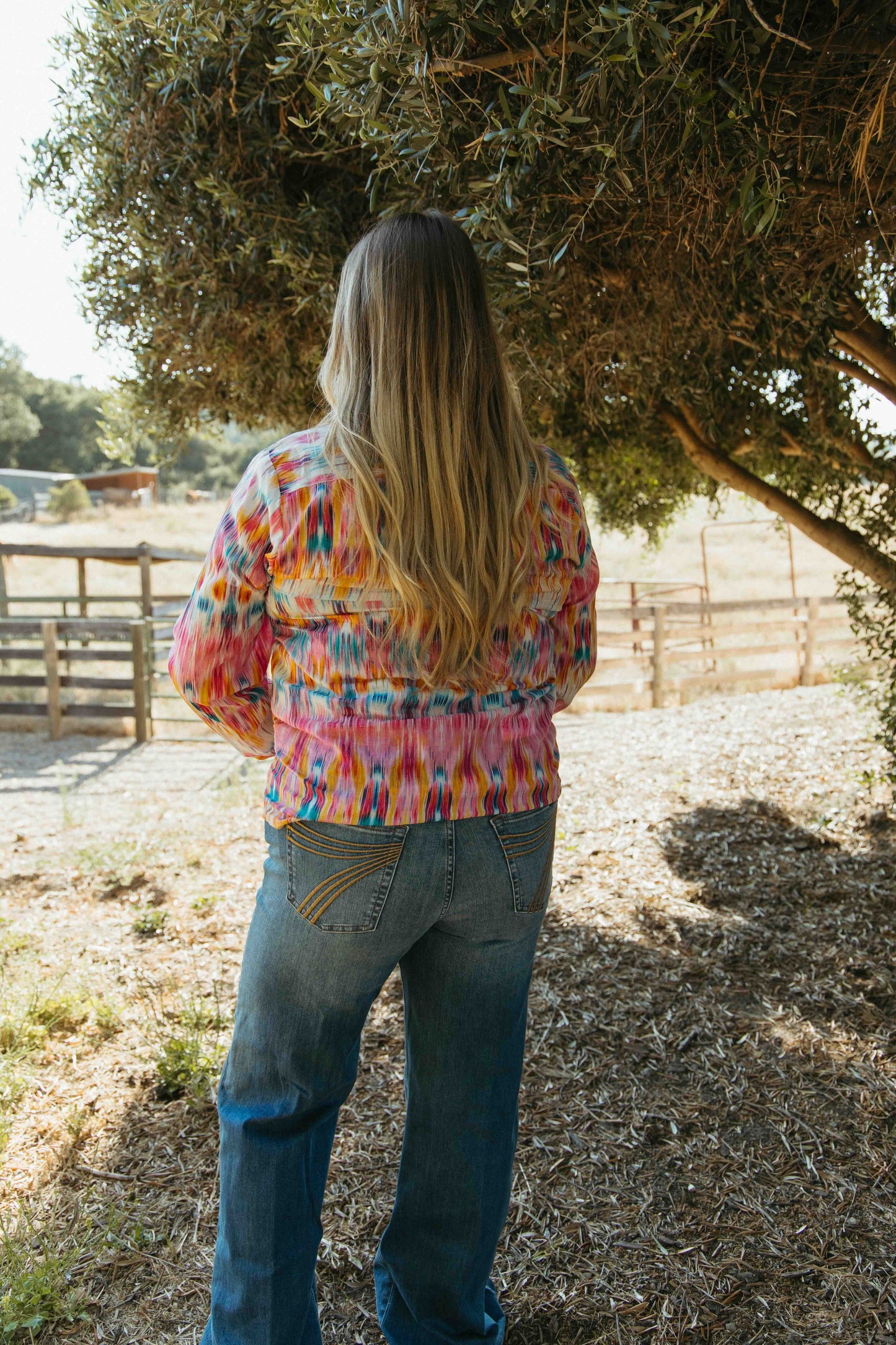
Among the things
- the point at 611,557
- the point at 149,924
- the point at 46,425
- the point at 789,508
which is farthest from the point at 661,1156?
the point at 46,425

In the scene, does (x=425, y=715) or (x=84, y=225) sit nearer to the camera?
(x=425, y=715)

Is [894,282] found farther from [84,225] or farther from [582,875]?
[84,225]

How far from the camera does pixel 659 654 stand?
10.3 meters

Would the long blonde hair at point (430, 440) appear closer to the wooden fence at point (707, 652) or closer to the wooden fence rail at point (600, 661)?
the wooden fence rail at point (600, 661)

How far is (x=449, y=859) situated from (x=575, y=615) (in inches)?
20.1

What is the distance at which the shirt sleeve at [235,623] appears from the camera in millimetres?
1289

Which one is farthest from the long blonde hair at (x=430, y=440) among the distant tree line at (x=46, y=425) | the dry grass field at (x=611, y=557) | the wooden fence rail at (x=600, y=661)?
the distant tree line at (x=46, y=425)

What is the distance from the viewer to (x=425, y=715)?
129cm

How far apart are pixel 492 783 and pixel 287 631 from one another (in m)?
0.38

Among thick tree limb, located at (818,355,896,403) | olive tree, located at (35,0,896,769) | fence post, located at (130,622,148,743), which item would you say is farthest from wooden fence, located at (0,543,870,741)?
thick tree limb, located at (818,355,896,403)

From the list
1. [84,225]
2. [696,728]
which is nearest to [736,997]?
[84,225]

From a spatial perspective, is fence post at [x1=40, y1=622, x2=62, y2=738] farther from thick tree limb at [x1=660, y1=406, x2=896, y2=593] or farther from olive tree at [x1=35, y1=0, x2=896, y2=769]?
thick tree limb at [x1=660, y1=406, x2=896, y2=593]

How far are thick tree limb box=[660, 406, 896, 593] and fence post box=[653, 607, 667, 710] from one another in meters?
6.18

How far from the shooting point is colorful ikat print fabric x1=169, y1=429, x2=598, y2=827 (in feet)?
4.15
